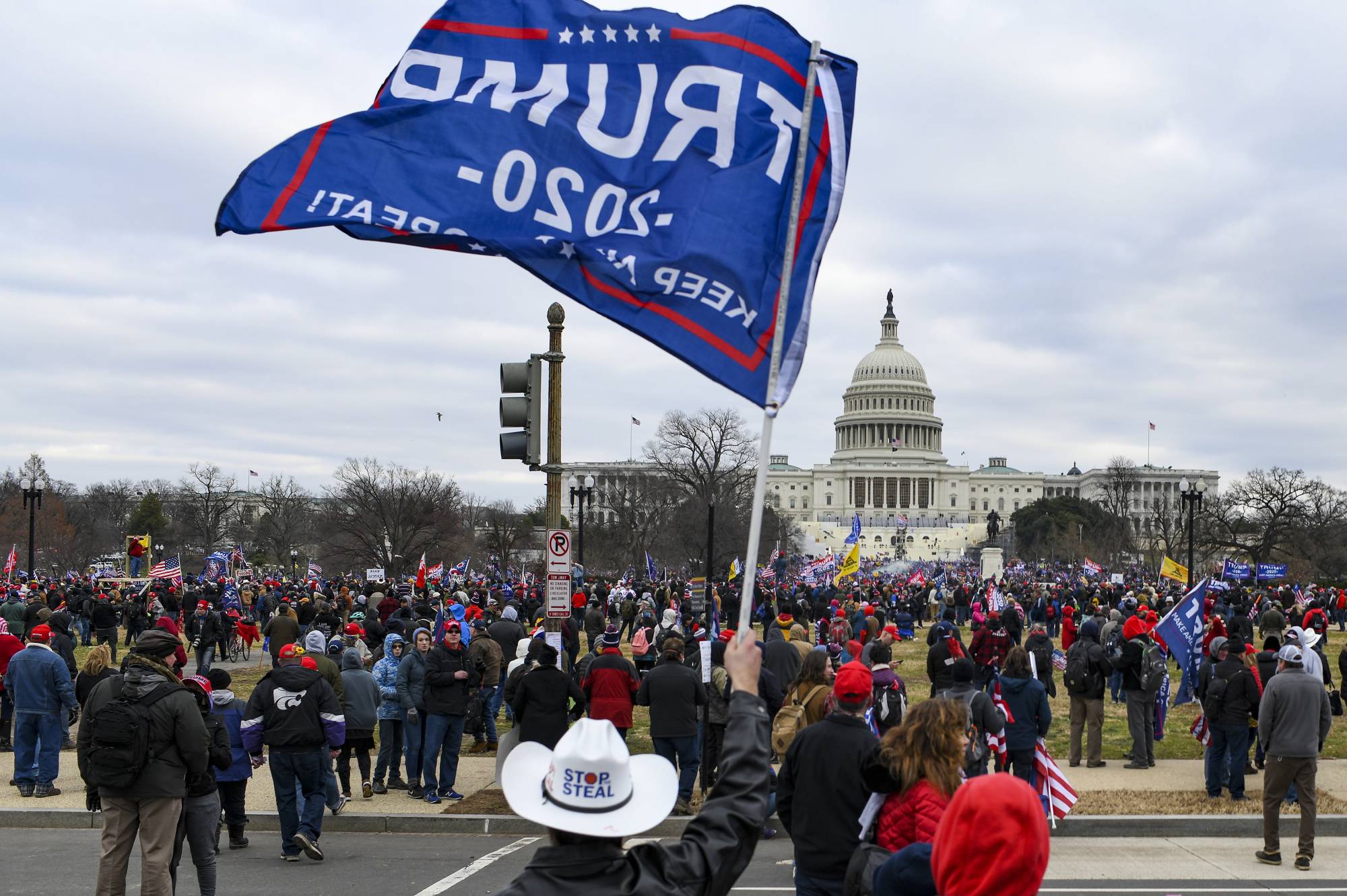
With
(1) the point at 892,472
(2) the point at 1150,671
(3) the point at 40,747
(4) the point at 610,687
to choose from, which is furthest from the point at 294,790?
(1) the point at 892,472

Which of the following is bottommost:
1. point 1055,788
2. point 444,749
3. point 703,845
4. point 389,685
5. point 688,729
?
point 444,749

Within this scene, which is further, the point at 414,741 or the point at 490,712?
the point at 490,712

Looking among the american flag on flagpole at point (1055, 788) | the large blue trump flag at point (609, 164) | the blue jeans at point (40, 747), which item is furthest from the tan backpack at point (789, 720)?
the blue jeans at point (40, 747)

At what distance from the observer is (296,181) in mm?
6402

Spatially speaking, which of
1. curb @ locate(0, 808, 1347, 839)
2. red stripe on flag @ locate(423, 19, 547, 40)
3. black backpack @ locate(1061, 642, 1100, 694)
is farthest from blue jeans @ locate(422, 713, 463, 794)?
red stripe on flag @ locate(423, 19, 547, 40)

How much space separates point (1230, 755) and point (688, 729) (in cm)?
537

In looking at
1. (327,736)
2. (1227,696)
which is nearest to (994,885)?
(327,736)

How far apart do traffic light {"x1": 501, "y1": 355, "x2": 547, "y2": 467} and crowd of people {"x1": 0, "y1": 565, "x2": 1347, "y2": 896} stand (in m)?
2.29

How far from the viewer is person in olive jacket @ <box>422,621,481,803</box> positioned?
1277cm

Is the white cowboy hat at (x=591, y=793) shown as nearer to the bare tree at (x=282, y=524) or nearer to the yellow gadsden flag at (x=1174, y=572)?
the yellow gadsden flag at (x=1174, y=572)

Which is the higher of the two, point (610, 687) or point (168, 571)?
point (168, 571)

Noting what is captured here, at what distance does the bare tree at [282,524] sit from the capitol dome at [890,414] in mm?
94509

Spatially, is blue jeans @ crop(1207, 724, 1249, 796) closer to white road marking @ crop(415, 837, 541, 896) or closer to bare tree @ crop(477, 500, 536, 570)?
white road marking @ crop(415, 837, 541, 896)

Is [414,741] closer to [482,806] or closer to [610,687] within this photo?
[482,806]
